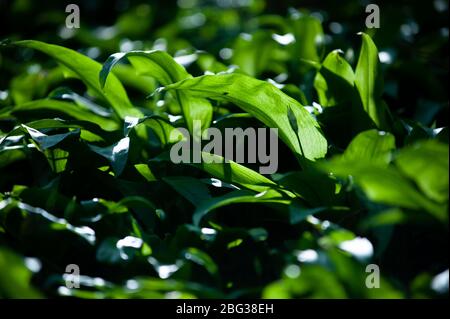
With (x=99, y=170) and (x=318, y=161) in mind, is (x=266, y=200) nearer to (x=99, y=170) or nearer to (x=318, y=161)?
(x=318, y=161)

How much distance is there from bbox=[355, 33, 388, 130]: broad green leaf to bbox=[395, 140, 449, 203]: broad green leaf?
50 cm

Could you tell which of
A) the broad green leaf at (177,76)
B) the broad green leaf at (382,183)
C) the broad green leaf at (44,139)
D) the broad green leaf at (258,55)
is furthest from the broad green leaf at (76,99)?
the broad green leaf at (382,183)

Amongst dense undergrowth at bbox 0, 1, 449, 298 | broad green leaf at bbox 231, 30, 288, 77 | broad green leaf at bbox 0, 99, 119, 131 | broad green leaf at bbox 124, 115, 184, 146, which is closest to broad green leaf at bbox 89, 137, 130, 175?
dense undergrowth at bbox 0, 1, 449, 298

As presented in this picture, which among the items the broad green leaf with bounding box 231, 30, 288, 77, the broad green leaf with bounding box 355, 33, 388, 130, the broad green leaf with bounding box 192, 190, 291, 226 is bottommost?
the broad green leaf with bounding box 192, 190, 291, 226

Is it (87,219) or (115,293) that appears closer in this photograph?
(115,293)

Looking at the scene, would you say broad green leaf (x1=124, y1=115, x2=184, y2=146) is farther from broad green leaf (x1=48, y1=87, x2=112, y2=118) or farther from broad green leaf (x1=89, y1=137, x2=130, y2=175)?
broad green leaf (x1=48, y1=87, x2=112, y2=118)

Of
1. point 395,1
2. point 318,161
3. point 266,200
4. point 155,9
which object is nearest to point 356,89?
point 318,161

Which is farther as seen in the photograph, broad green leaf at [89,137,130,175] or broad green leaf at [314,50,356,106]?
broad green leaf at [314,50,356,106]

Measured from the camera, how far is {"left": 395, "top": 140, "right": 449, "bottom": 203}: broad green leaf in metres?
0.92

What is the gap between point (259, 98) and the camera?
131 centimetres

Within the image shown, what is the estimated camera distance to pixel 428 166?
0.95 meters

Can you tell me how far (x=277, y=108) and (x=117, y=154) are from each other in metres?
0.38

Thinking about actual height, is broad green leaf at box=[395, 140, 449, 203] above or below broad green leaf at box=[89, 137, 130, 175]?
below
